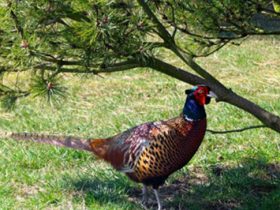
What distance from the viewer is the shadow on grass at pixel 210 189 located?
4.18 m

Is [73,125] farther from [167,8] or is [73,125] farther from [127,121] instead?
[167,8]

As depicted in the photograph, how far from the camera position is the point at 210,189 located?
438cm

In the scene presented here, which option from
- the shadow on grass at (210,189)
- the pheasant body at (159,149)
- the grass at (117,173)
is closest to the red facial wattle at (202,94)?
the pheasant body at (159,149)

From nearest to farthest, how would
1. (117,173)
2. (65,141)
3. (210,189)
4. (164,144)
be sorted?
(164,144) → (65,141) → (210,189) → (117,173)

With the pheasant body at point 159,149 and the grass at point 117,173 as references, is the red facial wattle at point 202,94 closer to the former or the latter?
the pheasant body at point 159,149

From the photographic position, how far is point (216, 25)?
12.5 ft

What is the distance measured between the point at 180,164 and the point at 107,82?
348 cm

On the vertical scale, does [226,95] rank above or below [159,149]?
above

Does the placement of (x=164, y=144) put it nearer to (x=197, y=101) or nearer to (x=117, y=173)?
(x=197, y=101)

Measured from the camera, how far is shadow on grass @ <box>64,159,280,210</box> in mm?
4180

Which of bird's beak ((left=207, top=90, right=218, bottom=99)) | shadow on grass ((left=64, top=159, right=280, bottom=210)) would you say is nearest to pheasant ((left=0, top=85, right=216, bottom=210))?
bird's beak ((left=207, top=90, right=218, bottom=99))

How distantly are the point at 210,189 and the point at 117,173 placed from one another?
57cm

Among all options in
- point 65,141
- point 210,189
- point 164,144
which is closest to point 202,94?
point 164,144

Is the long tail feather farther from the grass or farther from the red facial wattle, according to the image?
the red facial wattle
